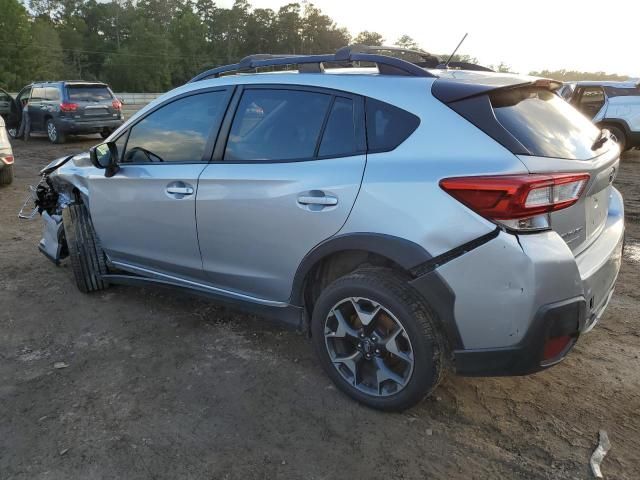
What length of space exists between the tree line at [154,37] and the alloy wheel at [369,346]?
271 feet

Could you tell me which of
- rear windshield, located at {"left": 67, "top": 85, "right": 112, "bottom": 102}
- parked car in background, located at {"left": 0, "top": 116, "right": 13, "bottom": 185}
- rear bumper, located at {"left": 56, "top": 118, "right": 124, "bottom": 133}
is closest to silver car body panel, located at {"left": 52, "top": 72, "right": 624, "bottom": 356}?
parked car in background, located at {"left": 0, "top": 116, "right": 13, "bottom": 185}

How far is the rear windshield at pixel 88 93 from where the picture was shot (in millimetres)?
14039

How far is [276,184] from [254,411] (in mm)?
1186

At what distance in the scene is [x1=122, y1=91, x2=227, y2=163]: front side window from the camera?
3.30 metres

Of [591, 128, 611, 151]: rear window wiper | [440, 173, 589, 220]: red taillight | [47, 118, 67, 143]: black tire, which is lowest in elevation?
[47, 118, 67, 143]: black tire

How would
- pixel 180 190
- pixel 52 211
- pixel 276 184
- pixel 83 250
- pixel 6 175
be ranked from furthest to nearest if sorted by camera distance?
1. pixel 6 175
2. pixel 52 211
3. pixel 83 250
4. pixel 180 190
5. pixel 276 184

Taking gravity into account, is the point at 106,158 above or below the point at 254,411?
above

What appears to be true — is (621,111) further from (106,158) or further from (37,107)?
(37,107)

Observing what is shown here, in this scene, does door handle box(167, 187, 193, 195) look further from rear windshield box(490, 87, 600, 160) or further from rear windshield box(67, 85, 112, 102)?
rear windshield box(67, 85, 112, 102)

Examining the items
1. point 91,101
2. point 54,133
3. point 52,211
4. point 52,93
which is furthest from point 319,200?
point 52,93

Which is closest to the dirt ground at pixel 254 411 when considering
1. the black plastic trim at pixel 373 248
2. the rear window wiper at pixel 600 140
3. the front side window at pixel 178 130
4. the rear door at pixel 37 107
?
the black plastic trim at pixel 373 248

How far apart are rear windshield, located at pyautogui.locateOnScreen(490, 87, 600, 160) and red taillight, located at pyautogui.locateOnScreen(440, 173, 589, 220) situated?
0.18 meters

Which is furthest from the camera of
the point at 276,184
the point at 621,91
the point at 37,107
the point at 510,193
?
the point at 37,107

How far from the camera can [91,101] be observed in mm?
14234
